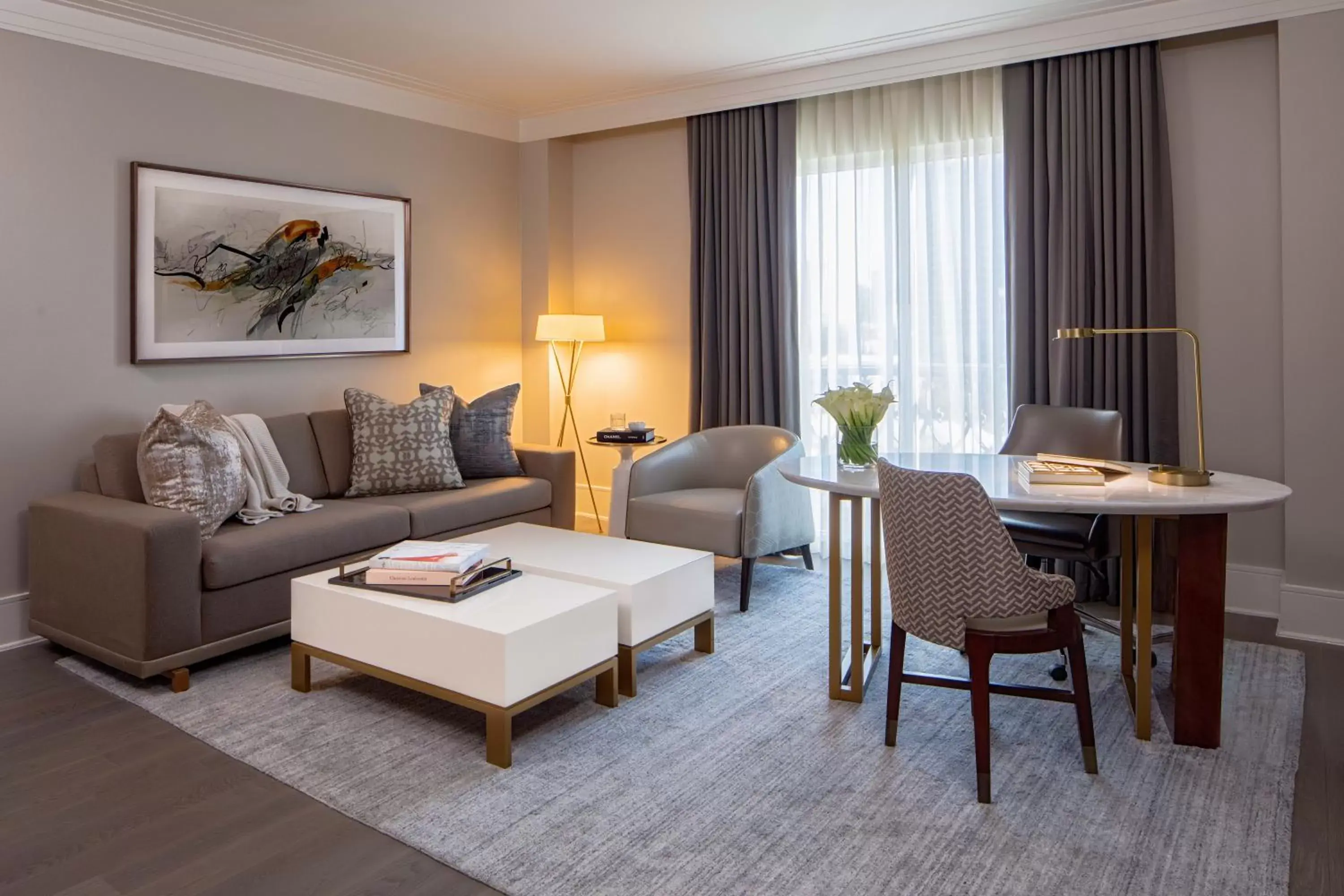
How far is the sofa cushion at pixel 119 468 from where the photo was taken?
370 centimetres

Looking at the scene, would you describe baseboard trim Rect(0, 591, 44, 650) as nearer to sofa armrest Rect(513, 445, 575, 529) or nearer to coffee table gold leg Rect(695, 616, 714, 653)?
sofa armrest Rect(513, 445, 575, 529)

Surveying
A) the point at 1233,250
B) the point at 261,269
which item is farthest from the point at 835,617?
the point at 261,269

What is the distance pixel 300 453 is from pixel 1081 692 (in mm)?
3424

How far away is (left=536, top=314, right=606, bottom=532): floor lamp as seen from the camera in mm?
5570

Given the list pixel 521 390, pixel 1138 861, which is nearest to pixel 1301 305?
pixel 1138 861

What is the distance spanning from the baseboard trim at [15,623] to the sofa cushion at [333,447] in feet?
4.16

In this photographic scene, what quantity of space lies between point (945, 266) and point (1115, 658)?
2094 mm

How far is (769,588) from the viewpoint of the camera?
4.59 m

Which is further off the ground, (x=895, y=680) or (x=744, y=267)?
(x=744, y=267)

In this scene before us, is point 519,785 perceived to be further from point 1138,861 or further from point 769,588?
point 769,588

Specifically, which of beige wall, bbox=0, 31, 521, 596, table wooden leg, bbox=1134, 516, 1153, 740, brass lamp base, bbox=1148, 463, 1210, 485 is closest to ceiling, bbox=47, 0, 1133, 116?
beige wall, bbox=0, 31, 521, 596

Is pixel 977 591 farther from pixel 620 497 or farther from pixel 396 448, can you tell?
pixel 396 448

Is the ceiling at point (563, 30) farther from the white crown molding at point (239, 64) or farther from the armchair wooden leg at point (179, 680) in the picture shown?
the armchair wooden leg at point (179, 680)

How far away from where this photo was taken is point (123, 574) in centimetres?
326
